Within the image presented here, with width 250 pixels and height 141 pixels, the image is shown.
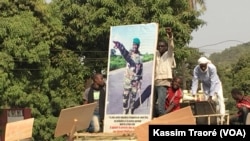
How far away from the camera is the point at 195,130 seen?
439 cm

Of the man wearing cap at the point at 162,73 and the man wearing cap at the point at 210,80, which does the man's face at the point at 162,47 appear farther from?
the man wearing cap at the point at 210,80

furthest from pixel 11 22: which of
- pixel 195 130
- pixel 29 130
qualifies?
pixel 195 130

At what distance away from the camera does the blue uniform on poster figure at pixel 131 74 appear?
32.8ft

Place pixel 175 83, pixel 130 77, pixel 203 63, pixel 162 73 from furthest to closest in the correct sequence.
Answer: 1. pixel 130 77
2. pixel 162 73
3. pixel 175 83
4. pixel 203 63

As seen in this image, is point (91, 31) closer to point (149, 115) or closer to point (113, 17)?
point (113, 17)

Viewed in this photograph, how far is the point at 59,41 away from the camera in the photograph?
2238 centimetres

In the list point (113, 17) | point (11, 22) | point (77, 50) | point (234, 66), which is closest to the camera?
point (11, 22)

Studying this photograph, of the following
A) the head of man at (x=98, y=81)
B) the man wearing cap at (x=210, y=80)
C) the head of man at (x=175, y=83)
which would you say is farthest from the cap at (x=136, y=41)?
the man wearing cap at (x=210, y=80)

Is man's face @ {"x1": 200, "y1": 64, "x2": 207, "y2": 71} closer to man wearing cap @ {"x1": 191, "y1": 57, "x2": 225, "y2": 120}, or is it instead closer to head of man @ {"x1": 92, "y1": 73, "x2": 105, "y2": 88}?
man wearing cap @ {"x1": 191, "y1": 57, "x2": 225, "y2": 120}

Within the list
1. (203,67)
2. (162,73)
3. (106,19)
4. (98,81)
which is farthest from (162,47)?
(106,19)

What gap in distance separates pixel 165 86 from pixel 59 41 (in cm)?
1324

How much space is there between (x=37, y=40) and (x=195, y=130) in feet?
57.2

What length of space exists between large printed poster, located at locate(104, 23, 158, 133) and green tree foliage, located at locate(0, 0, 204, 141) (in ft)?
32.0
